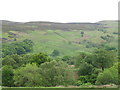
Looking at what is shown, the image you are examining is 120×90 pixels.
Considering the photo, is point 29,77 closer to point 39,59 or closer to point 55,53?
point 39,59

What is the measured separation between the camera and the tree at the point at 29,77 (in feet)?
133

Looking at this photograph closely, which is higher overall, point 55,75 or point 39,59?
point 39,59

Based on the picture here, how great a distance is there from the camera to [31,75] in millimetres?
41250

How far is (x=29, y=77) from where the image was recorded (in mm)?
40812

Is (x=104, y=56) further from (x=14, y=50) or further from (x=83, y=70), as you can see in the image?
(x=14, y=50)

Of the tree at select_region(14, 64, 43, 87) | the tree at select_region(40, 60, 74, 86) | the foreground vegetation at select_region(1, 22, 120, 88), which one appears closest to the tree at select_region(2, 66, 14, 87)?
the foreground vegetation at select_region(1, 22, 120, 88)

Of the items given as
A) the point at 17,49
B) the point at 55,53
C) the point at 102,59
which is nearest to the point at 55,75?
the point at 102,59

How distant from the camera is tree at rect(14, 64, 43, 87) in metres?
40.5

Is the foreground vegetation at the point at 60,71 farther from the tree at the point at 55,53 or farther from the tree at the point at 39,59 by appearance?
the tree at the point at 55,53

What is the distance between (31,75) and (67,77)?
659 centimetres

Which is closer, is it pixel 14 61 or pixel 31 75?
pixel 31 75

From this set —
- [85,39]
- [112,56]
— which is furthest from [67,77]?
[85,39]

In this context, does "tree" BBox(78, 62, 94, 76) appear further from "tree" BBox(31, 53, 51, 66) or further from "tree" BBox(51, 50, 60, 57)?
"tree" BBox(51, 50, 60, 57)

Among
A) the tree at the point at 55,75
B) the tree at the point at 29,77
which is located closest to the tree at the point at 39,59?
the tree at the point at 29,77
